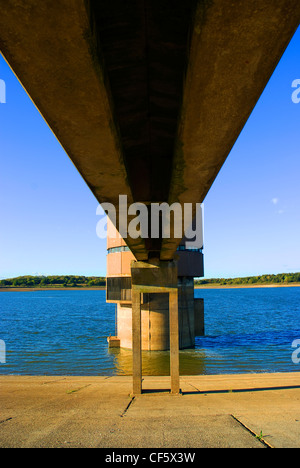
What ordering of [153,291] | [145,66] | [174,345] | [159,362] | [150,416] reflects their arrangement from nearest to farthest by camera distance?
1. [145,66]
2. [150,416]
3. [174,345]
4. [153,291]
5. [159,362]

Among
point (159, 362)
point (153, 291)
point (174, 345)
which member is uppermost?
point (153, 291)

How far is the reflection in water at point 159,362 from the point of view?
74.2 feet

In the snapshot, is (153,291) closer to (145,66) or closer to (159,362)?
(145,66)

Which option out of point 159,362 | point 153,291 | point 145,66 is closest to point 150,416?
point 153,291

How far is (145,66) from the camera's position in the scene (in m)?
3.37

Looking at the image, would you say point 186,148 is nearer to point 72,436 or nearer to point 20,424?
point 72,436

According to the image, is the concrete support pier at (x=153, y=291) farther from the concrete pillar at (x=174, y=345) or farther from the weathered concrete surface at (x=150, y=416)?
the weathered concrete surface at (x=150, y=416)

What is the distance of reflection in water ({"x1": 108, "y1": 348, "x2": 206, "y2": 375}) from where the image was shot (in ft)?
74.2

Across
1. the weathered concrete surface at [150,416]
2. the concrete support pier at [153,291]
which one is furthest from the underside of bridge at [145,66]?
the concrete support pier at [153,291]

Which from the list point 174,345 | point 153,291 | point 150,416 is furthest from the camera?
point 153,291

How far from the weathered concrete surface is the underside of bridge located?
5345 millimetres

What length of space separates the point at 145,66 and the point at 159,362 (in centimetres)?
2444

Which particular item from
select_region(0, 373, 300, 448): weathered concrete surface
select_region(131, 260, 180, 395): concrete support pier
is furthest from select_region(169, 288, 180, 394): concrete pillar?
select_region(0, 373, 300, 448): weathered concrete surface
